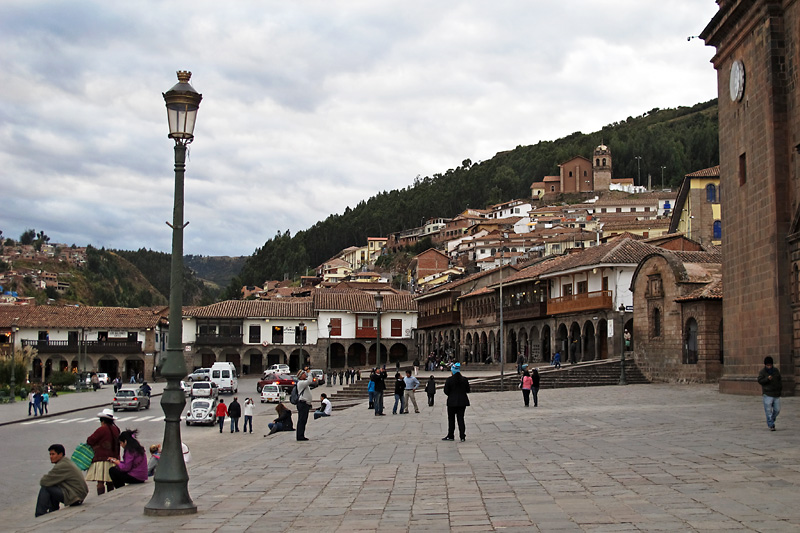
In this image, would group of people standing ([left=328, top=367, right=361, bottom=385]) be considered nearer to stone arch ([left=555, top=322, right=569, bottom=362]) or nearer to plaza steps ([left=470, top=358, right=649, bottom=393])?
stone arch ([left=555, top=322, right=569, bottom=362])

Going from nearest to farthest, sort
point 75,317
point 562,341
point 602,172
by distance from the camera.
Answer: point 562,341 → point 75,317 → point 602,172

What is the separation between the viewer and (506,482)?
9.91m

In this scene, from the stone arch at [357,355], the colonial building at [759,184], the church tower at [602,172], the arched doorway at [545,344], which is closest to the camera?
the colonial building at [759,184]

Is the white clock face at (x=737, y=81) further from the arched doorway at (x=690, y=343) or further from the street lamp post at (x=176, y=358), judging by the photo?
the street lamp post at (x=176, y=358)

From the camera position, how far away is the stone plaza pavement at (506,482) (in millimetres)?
7668

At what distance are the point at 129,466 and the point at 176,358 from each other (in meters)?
3.49

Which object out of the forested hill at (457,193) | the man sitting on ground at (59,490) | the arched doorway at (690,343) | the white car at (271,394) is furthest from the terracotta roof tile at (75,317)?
the forested hill at (457,193)

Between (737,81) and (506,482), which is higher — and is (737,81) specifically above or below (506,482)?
above

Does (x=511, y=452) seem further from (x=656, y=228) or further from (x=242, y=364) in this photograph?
(x=656, y=228)

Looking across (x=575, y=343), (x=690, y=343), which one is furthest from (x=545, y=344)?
(x=690, y=343)

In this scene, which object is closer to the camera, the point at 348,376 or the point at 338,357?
the point at 348,376

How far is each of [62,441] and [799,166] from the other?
2153 centimetres

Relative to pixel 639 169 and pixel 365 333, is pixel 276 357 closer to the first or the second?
pixel 365 333

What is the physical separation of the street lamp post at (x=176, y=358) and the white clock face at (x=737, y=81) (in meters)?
19.2
